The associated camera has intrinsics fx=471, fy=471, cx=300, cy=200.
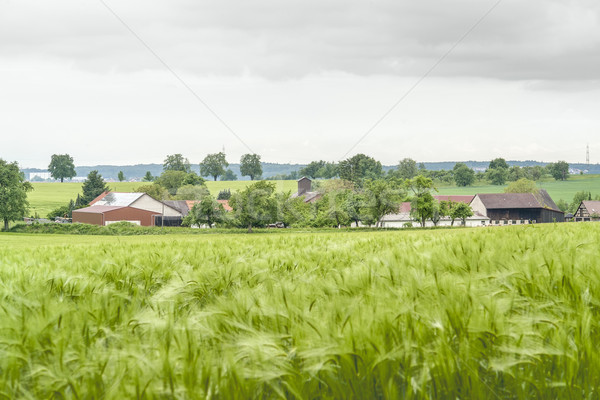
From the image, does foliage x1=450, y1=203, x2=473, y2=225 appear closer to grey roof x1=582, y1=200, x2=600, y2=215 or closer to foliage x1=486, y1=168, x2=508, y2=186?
grey roof x1=582, y1=200, x2=600, y2=215

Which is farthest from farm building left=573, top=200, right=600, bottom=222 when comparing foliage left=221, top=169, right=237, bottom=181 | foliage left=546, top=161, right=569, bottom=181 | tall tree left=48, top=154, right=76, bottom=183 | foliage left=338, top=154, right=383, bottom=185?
tall tree left=48, top=154, right=76, bottom=183

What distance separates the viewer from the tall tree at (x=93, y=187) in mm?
91625

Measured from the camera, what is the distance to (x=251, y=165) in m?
118

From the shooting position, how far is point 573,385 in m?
1.59

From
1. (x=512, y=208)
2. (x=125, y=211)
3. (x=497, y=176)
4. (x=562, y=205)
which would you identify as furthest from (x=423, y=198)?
(x=497, y=176)

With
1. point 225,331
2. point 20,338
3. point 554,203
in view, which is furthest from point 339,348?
point 554,203

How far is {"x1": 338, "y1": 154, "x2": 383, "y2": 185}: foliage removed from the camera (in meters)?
114

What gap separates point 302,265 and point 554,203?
116306 mm

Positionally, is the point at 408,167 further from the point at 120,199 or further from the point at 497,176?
the point at 120,199

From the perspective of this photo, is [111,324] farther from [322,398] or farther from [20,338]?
[322,398]

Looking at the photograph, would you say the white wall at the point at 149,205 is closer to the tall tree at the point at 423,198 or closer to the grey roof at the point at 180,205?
the grey roof at the point at 180,205

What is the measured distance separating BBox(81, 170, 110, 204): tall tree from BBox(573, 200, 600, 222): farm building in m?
90.7

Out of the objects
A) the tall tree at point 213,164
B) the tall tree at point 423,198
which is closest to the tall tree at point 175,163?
the tall tree at point 213,164

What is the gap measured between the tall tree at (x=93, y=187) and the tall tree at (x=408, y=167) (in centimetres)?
7906
